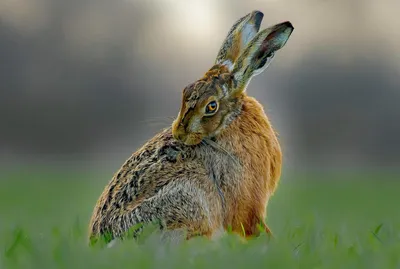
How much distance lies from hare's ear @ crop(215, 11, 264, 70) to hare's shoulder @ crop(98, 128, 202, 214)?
762mm

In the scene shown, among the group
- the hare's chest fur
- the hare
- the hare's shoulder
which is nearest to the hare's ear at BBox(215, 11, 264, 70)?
the hare

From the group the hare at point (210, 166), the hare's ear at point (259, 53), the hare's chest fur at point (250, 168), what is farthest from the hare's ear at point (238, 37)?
the hare's chest fur at point (250, 168)

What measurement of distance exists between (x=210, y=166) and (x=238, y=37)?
115cm

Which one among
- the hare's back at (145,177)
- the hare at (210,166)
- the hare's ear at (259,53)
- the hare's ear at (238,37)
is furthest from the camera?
the hare's ear at (238,37)

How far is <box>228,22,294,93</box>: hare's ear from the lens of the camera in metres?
5.17

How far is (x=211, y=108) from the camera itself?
494 cm

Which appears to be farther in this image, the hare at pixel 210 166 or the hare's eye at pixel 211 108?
the hare's eye at pixel 211 108

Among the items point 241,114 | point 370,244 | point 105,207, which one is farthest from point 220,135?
point 370,244

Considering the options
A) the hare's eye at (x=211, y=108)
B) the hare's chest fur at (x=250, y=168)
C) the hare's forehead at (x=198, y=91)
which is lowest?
the hare's chest fur at (x=250, y=168)

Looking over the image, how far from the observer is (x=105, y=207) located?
4.69 meters

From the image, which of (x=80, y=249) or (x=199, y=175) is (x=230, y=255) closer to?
(x=80, y=249)

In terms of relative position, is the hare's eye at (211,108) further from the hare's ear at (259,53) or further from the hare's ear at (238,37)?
the hare's ear at (238,37)

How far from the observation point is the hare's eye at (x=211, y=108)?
493 centimetres

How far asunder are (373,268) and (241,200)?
1.53m
